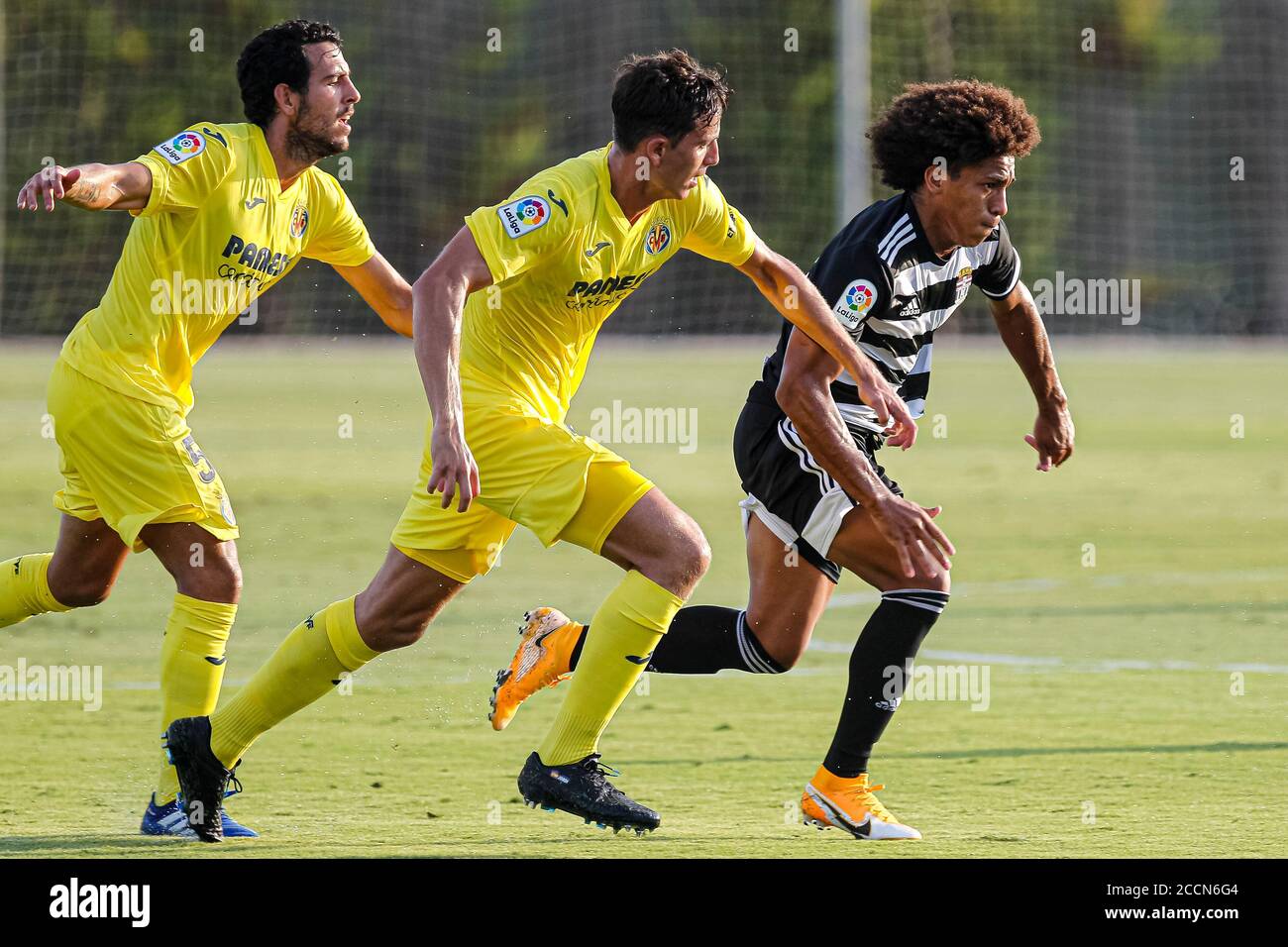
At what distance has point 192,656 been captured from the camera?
5.53 meters

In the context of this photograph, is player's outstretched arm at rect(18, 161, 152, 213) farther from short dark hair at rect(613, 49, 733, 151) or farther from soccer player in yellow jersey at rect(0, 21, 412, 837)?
short dark hair at rect(613, 49, 733, 151)

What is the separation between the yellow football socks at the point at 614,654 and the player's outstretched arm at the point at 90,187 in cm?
172

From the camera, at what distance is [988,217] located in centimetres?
567

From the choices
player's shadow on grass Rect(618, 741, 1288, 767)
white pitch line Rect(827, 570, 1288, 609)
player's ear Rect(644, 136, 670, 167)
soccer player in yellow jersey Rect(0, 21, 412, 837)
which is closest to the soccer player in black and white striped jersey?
player's shadow on grass Rect(618, 741, 1288, 767)

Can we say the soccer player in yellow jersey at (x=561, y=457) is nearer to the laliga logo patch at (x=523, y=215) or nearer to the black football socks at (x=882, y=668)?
the laliga logo patch at (x=523, y=215)

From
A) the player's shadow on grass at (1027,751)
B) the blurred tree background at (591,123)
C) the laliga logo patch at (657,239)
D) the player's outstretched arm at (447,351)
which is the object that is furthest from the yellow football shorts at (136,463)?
the blurred tree background at (591,123)

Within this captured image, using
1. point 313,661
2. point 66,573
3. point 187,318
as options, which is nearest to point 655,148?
point 187,318

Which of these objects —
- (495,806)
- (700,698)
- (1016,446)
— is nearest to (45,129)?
(1016,446)

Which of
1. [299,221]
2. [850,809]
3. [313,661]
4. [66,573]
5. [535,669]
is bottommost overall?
[850,809]

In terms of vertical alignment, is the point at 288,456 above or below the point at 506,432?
below

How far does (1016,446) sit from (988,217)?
12859mm

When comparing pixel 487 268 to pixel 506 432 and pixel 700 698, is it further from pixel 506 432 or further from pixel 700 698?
pixel 700 698

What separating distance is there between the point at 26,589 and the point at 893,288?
9.41 ft

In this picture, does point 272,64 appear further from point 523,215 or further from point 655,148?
point 655,148
